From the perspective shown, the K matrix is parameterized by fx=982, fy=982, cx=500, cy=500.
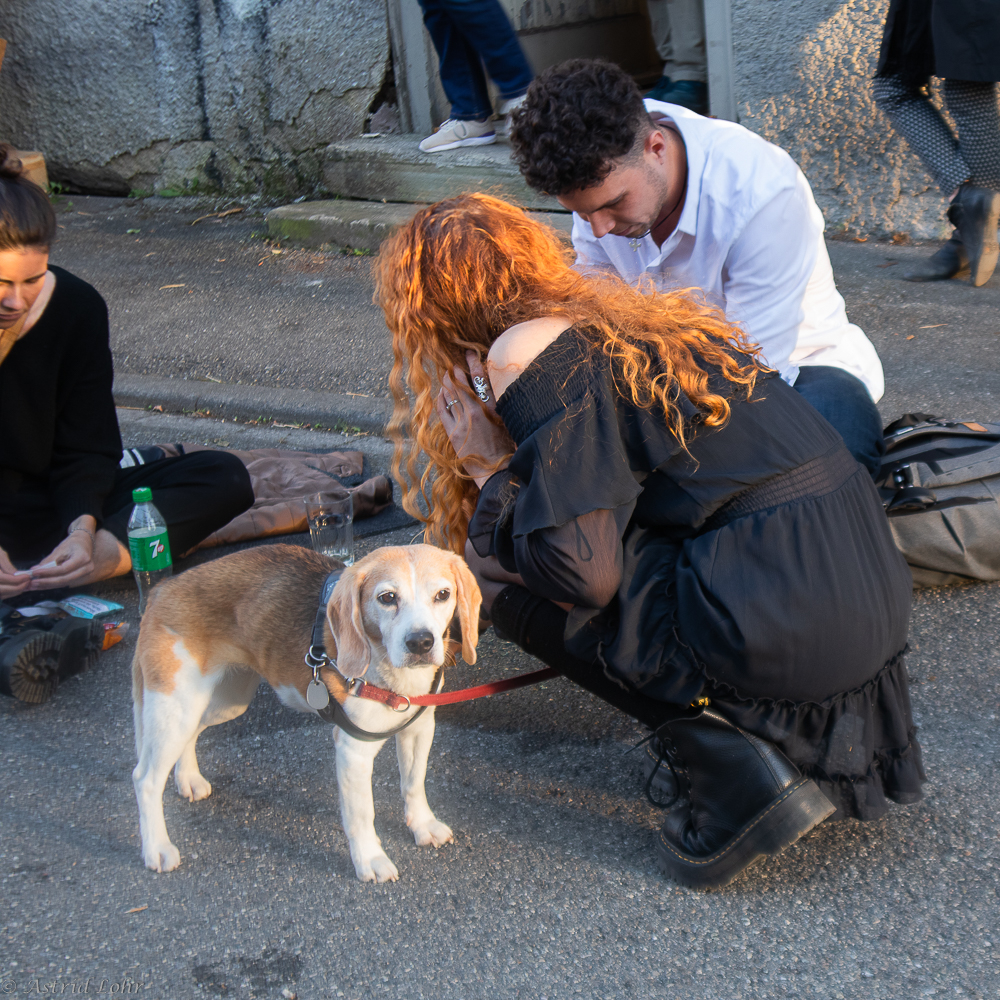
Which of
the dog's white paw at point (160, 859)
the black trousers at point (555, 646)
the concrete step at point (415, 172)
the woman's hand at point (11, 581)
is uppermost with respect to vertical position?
the concrete step at point (415, 172)

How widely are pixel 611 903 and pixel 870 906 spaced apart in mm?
553

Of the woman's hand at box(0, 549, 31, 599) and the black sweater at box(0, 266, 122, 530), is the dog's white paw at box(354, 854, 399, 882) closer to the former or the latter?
the woman's hand at box(0, 549, 31, 599)

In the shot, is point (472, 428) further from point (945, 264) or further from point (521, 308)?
point (945, 264)

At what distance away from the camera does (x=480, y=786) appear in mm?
2582

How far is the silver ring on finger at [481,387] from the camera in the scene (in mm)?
2367

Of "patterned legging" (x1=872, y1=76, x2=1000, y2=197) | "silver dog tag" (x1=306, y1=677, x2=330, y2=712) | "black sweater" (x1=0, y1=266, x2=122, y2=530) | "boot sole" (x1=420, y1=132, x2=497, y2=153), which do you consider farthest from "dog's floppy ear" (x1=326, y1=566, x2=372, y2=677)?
"boot sole" (x1=420, y1=132, x2=497, y2=153)

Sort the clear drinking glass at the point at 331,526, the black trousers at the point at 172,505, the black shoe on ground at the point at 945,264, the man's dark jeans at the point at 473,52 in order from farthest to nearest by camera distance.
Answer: the man's dark jeans at the point at 473,52 < the black shoe on ground at the point at 945,264 < the clear drinking glass at the point at 331,526 < the black trousers at the point at 172,505

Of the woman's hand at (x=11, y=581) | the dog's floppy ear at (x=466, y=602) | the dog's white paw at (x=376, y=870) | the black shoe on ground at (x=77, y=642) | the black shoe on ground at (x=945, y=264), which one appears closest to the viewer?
the dog's floppy ear at (x=466, y=602)

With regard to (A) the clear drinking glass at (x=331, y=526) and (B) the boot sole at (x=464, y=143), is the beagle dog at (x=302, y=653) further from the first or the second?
(B) the boot sole at (x=464, y=143)

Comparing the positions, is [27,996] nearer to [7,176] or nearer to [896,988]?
[896,988]

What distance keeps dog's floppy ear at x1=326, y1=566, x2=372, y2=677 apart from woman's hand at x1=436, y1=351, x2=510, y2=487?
0.49 metres

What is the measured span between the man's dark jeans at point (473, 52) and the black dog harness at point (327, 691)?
16.1ft

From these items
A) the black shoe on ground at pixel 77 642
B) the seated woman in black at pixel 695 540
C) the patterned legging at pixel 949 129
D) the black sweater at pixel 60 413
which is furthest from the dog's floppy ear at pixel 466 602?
the patterned legging at pixel 949 129

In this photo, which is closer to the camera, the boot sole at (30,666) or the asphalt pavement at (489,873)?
the asphalt pavement at (489,873)
